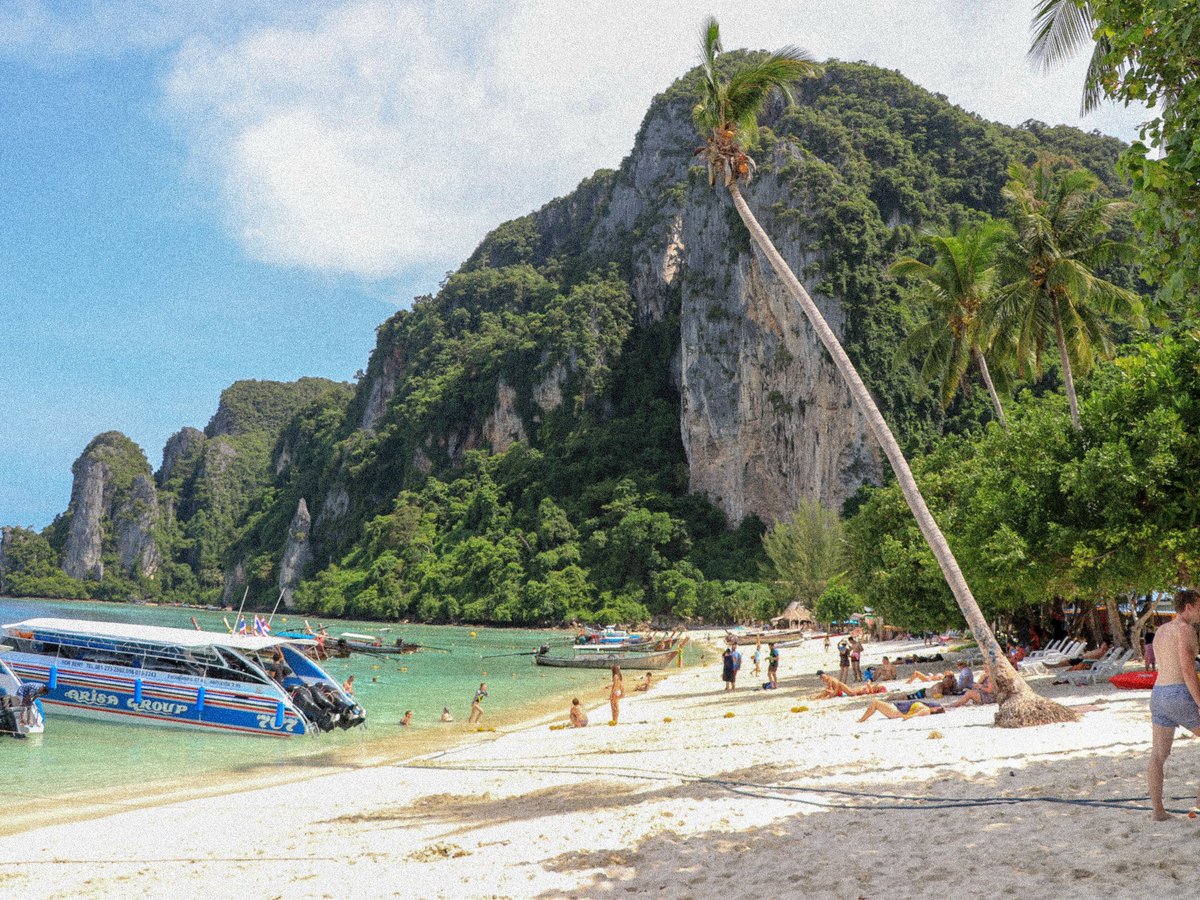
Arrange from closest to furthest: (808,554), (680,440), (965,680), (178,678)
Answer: (965,680), (178,678), (808,554), (680,440)

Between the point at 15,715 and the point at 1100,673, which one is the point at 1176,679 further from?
the point at 15,715

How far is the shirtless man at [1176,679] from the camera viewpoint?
18.5ft

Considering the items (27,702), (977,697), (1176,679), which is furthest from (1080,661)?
(27,702)

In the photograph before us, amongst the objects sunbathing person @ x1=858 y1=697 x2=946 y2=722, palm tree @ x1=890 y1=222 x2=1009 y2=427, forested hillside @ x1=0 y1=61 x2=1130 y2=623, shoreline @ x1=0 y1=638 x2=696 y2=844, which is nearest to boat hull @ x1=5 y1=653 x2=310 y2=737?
shoreline @ x1=0 y1=638 x2=696 y2=844

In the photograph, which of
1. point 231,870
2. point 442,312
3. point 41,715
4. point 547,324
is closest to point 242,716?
point 41,715

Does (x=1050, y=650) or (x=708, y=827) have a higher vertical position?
(x=1050, y=650)

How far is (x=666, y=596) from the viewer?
7894 centimetres

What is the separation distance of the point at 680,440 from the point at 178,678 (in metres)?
82.4

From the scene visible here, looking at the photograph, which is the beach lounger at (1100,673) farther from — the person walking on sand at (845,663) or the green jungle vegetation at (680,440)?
the person walking on sand at (845,663)

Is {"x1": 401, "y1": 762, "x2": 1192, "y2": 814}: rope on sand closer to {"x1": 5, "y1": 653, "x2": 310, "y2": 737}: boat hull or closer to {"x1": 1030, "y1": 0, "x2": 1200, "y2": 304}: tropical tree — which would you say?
{"x1": 1030, "y1": 0, "x2": 1200, "y2": 304}: tropical tree

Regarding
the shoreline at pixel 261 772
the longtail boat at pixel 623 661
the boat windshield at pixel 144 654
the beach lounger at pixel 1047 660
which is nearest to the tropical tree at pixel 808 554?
the longtail boat at pixel 623 661

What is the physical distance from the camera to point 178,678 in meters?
20.0

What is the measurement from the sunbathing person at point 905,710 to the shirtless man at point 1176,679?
8.42 meters

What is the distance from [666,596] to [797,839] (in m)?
72.5
